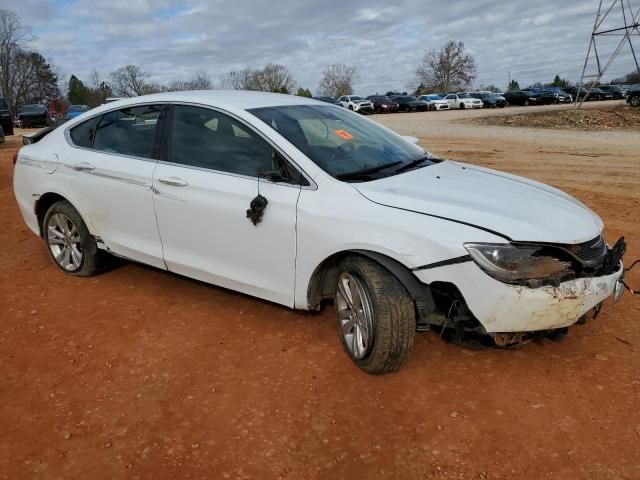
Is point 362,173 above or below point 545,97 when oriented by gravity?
below

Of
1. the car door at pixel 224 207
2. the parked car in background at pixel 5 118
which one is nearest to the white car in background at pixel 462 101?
the parked car in background at pixel 5 118

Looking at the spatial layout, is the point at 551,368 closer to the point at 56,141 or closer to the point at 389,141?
the point at 389,141

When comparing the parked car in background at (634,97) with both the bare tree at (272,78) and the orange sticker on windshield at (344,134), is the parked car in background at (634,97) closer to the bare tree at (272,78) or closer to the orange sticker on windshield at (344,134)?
the orange sticker on windshield at (344,134)

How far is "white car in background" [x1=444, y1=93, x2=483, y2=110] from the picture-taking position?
45000mm

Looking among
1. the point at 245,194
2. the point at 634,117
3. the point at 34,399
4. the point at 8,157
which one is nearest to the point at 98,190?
the point at 245,194

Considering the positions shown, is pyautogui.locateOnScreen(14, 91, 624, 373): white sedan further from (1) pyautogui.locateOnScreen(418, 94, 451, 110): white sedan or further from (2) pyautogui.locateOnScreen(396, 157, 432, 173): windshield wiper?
(1) pyautogui.locateOnScreen(418, 94, 451, 110): white sedan

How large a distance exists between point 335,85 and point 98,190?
301 feet

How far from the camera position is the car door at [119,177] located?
4051 mm

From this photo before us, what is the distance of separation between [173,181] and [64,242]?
1.67m

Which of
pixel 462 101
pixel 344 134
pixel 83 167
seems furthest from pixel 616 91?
pixel 83 167

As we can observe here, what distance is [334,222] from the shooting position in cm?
311

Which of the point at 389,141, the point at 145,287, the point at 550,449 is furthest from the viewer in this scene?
the point at 145,287

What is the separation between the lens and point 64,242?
481cm

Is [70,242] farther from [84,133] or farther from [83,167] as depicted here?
[84,133]
